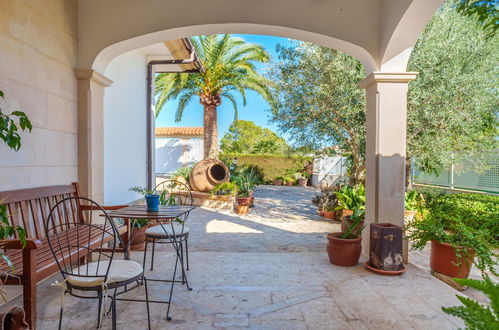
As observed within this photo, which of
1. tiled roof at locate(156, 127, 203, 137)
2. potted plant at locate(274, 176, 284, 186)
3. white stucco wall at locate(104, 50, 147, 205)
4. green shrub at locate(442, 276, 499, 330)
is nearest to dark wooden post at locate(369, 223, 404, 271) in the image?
green shrub at locate(442, 276, 499, 330)

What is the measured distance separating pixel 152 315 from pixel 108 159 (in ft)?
10.4

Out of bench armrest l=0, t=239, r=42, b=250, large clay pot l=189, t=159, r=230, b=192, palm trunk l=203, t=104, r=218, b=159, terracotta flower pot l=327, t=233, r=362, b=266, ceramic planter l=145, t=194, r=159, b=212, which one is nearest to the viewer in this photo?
bench armrest l=0, t=239, r=42, b=250

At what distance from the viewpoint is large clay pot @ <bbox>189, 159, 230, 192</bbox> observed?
8.41 m

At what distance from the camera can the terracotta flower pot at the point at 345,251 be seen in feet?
11.5

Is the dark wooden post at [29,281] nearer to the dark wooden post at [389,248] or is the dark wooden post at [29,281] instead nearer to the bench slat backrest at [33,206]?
the bench slat backrest at [33,206]

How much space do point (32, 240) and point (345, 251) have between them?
298 cm

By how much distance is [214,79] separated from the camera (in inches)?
382

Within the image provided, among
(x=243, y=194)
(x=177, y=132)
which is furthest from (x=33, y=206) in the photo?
(x=177, y=132)

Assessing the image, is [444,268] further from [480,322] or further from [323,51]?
[323,51]

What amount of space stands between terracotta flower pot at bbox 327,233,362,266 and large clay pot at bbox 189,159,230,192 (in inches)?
205

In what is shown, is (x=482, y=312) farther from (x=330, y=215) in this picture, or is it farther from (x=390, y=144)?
(x=330, y=215)

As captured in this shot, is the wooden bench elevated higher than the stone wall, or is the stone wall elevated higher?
the stone wall

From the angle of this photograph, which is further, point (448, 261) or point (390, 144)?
point (390, 144)

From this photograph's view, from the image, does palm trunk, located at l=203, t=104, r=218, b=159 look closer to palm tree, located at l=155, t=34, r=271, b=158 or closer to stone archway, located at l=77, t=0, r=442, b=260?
palm tree, located at l=155, t=34, r=271, b=158
